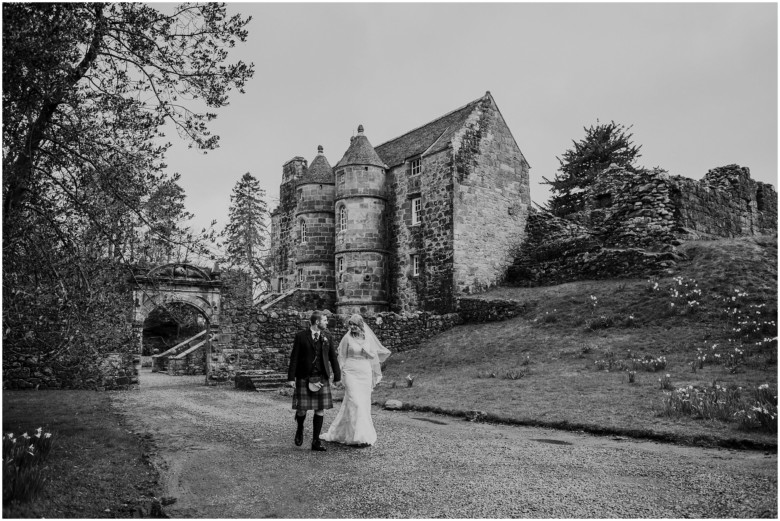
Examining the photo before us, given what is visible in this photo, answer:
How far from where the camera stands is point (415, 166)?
31.0 meters

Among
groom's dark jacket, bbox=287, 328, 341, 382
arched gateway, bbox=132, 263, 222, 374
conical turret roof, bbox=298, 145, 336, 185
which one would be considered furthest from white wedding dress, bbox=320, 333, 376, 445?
conical turret roof, bbox=298, 145, 336, 185

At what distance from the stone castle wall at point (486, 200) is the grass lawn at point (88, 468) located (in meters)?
19.4

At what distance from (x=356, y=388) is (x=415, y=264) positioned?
20.8m

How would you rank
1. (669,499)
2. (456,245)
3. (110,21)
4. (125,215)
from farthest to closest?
(456,245) → (125,215) → (110,21) → (669,499)

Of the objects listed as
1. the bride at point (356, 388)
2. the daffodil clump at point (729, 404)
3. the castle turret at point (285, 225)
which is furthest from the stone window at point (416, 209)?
the bride at point (356, 388)

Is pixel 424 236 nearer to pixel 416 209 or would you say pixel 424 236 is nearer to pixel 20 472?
pixel 416 209

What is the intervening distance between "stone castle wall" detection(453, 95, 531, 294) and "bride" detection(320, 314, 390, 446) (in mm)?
18568

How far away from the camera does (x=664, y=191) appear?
84.9ft

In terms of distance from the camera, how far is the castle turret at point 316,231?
109 feet

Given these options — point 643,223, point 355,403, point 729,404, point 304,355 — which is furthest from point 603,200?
point 304,355

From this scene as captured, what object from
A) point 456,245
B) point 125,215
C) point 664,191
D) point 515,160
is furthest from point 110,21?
point 515,160

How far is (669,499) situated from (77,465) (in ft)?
21.2

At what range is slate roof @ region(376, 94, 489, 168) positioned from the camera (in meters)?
30.1

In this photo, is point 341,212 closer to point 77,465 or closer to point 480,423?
point 480,423
